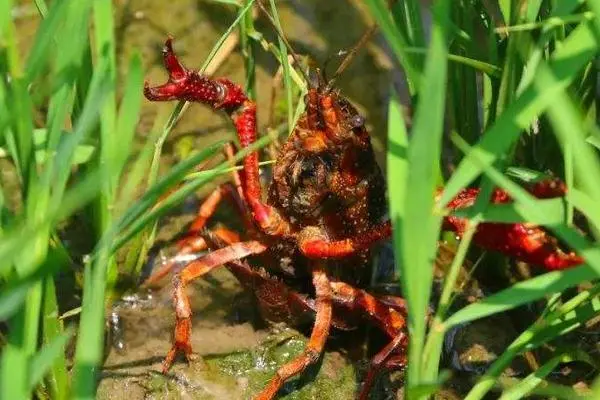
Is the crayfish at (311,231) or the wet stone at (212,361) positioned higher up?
the crayfish at (311,231)

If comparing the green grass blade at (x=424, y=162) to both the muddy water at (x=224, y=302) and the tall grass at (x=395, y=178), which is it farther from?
the muddy water at (x=224, y=302)

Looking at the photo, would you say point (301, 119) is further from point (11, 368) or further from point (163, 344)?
point (11, 368)

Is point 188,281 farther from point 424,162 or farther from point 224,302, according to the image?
point 424,162

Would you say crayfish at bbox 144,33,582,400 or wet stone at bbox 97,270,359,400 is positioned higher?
crayfish at bbox 144,33,582,400

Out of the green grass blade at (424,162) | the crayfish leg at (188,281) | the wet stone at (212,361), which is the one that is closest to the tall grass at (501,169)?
the green grass blade at (424,162)

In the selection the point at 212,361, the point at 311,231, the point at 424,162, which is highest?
the point at 311,231

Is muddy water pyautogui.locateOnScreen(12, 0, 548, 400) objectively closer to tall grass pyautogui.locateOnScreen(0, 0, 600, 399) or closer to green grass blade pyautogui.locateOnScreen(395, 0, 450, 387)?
tall grass pyautogui.locateOnScreen(0, 0, 600, 399)

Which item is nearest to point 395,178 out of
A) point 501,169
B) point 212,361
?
point 501,169

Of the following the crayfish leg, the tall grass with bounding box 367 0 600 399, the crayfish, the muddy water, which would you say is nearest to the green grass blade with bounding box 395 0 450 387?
the tall grass with bounding box 367 0 600 399
